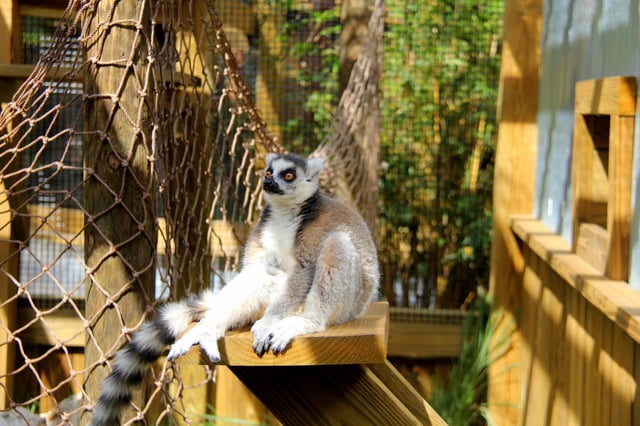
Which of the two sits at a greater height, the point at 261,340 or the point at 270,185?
the point at 270,185

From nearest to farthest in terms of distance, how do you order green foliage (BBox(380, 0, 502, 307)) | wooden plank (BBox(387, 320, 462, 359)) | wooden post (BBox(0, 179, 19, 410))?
wooden post (BBox(0, 179, 19, 410)) < wooden plank (BBox(387, 320, 462, 359)) < green foliage (BBox(380, 0, 502, 307))

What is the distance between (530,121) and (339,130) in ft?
4.22

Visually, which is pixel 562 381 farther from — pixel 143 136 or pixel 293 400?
pixel 143 136

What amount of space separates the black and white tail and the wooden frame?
4.66ft

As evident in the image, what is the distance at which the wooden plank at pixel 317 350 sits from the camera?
71.7 inches

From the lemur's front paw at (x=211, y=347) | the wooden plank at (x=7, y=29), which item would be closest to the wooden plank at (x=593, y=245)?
the lemur's front paw at (x=211, y=347)

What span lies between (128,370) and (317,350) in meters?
0.48

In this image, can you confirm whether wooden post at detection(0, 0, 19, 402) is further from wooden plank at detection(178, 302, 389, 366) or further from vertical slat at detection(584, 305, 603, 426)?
vertical slat at detection(584, 305, 603, 426)

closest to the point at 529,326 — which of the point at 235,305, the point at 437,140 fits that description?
the point at 437,140

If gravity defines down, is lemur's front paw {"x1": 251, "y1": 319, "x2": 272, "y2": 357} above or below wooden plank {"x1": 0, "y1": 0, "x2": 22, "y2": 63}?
below

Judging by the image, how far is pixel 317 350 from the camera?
185 centimetres

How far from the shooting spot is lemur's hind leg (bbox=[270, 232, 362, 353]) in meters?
2.05

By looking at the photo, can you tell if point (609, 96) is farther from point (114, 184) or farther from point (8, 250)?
point (8, 250)

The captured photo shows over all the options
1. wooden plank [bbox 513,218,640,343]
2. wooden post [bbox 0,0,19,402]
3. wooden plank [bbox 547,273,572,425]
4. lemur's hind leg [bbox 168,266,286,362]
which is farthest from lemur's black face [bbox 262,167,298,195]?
wooden post [bbox 0,0,19,402]
